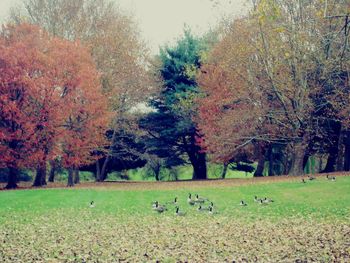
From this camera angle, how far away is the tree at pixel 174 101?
51094 millimetres

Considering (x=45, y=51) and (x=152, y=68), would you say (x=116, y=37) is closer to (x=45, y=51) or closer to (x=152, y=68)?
(x=152, y=68)

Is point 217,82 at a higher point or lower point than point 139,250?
higher

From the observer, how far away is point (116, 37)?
47.6m

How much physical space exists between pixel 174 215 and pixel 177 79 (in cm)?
3238

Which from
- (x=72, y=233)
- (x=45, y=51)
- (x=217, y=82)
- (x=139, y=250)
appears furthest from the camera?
(x=217, y=82)

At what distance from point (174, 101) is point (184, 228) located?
3472 cm

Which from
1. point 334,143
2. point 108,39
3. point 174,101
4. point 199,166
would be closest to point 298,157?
point 334,143

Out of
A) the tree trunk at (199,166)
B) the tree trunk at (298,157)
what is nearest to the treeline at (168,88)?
the tree trunk at (298,157)

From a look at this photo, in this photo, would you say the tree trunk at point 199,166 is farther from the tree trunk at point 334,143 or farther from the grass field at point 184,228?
the grass field at point 184,228

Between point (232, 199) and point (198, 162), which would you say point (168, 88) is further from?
point (232, 199)

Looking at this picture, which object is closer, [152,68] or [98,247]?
[98,247]

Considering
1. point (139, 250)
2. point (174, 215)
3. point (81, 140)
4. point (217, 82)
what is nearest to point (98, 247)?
point (139, 250)

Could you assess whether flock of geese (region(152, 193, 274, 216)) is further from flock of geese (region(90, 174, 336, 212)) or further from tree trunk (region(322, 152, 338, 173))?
tree trunk (region(322, 152, 338, 173))

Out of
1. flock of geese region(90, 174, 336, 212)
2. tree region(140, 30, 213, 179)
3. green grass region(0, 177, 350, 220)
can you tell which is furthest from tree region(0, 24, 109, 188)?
flock of geese region(90, 174, 336, 212)
